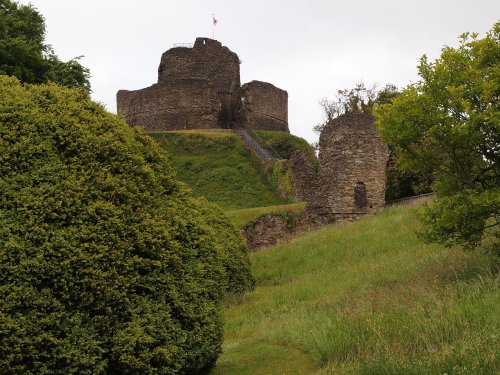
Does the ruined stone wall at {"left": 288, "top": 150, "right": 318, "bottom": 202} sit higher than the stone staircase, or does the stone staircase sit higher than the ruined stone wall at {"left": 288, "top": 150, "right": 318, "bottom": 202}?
the stone staircase

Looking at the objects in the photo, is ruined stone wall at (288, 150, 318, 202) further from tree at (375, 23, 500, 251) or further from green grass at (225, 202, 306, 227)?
tree at (375, 23, 500, 251)

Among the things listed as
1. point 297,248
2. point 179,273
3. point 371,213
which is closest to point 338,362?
point 179,273

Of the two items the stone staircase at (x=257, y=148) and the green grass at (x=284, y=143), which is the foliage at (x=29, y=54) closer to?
the stone staircase at (x=257, y=148)

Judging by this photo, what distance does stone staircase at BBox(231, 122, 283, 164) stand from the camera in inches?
1285

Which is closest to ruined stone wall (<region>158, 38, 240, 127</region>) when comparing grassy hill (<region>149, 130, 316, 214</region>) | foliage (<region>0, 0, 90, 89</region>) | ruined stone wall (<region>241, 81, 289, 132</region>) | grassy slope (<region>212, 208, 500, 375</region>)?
ruined stone wall (<region>241, 81, 289, 132</region>)

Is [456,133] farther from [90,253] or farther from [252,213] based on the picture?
[252,213]

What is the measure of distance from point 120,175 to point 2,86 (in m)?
1.41

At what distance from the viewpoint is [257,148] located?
34.2 m

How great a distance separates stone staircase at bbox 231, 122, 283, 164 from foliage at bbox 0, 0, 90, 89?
36.8ft

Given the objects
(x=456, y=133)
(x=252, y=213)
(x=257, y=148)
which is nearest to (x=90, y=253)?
(x=456, y=133)

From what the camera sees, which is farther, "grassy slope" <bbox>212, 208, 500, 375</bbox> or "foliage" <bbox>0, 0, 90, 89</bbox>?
"foliage" <bbox>0, 0, 90, 89</bbox>

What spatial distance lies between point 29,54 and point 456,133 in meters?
17.5

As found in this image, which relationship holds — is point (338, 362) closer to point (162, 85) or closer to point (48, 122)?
point (48, 122)

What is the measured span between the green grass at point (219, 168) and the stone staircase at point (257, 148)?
37cm
